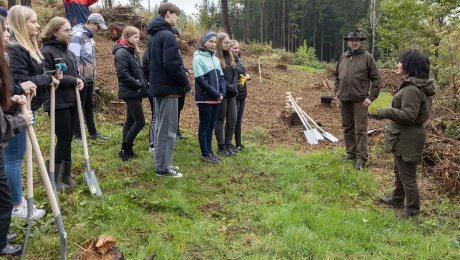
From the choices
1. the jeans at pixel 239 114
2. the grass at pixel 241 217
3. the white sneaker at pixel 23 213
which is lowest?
the grass at pixel 241 217

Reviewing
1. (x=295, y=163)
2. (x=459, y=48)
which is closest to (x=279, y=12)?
(x=459, y=48)

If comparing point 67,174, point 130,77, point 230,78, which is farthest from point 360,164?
point 67,174

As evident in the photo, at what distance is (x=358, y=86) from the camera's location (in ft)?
18.4

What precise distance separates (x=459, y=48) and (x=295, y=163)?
5586mm

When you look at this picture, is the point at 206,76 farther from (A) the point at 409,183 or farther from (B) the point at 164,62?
(A) the point at 409,183

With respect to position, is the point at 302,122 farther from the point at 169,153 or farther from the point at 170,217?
the point at 170,217

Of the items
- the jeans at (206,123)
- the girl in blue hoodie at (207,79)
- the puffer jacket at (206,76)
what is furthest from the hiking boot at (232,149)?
the puffer jacket at (206,76)

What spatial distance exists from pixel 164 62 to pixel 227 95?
167 cm

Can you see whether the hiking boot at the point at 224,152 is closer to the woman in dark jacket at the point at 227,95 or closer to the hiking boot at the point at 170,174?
the woman in dark jacket at the point at 227,95

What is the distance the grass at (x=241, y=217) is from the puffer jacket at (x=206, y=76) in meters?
1.14

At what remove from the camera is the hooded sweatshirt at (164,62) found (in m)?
4.41

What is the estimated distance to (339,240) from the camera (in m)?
3.50

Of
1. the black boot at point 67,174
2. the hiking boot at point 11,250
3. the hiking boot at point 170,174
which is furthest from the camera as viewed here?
the hiking boot at point 170,174

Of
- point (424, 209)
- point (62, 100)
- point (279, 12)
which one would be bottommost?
point (424, 209)
